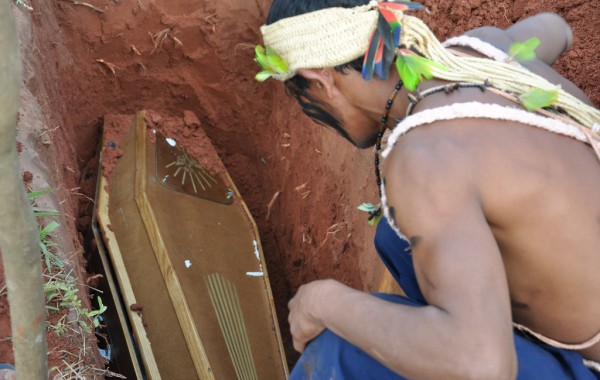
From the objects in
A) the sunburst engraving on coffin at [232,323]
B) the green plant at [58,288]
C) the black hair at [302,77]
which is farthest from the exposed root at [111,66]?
the black hair at [302,77]

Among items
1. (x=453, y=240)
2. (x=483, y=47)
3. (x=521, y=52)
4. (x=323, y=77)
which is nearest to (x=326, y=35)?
(x=323, y=77)

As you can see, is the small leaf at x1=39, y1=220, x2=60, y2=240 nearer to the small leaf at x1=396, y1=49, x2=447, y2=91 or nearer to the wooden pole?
the wooden pole

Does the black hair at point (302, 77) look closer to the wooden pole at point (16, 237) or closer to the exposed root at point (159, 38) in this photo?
the wooden pole at point (16, 237)

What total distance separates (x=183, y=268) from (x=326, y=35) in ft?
4.87

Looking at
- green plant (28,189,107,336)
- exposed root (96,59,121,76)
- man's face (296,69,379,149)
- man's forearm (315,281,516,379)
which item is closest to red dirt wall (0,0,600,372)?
exposed root (96,59,121,76)

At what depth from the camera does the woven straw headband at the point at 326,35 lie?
177 cm

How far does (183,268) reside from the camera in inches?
120

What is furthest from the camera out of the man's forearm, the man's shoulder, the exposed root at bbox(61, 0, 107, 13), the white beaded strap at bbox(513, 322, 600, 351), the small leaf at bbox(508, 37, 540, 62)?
the exposed root at bbox(61, 0, 107, 13)

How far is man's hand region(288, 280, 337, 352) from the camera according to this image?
175 cm

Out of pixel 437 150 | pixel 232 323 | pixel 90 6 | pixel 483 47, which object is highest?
pixel 90 6

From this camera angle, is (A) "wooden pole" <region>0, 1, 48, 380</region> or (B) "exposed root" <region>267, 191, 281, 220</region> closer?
(A) "wooden pole" <region>0, 1, 48, 380</region>

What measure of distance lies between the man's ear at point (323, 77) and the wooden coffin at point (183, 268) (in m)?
1.32

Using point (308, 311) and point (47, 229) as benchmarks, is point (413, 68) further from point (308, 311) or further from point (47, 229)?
point (47, 229)

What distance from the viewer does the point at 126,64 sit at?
371 centimetres
